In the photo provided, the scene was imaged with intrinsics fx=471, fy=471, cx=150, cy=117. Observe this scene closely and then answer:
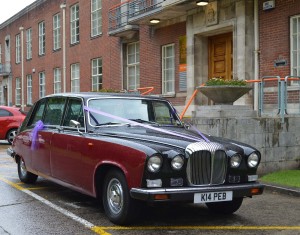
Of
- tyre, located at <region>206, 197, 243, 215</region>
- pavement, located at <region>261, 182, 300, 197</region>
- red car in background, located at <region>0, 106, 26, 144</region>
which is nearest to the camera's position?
tyre, located at <region>206, 197, 243, 215</region>

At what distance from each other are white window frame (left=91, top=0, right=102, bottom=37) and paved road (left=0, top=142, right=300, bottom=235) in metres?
16.7

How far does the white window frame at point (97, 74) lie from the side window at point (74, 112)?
648 inches

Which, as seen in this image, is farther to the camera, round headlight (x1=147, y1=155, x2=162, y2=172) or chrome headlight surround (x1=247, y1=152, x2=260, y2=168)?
chrome headlight surround (x1=247, y1=152, x2=260, y2=168)

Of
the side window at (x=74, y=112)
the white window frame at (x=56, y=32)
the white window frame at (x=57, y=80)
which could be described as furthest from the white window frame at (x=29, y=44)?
the side window at (x=74, y=112)

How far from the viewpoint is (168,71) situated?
1789 cm

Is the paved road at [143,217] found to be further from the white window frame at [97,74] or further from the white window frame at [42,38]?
the white window frame at [42,38]

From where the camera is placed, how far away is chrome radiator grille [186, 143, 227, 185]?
5.54m

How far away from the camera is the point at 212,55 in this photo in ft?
53.2

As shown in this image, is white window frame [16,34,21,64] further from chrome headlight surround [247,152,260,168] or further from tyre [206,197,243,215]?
chrome headlight surround [247,152,260,168]

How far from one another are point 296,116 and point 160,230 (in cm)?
606

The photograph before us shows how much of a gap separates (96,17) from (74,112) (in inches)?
692

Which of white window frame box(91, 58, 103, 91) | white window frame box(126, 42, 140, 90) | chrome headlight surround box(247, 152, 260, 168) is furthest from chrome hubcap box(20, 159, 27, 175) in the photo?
white window frame box(91, 58, 103, 91)

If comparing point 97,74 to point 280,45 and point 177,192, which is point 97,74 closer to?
point 280,45

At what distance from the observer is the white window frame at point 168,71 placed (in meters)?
17.6
